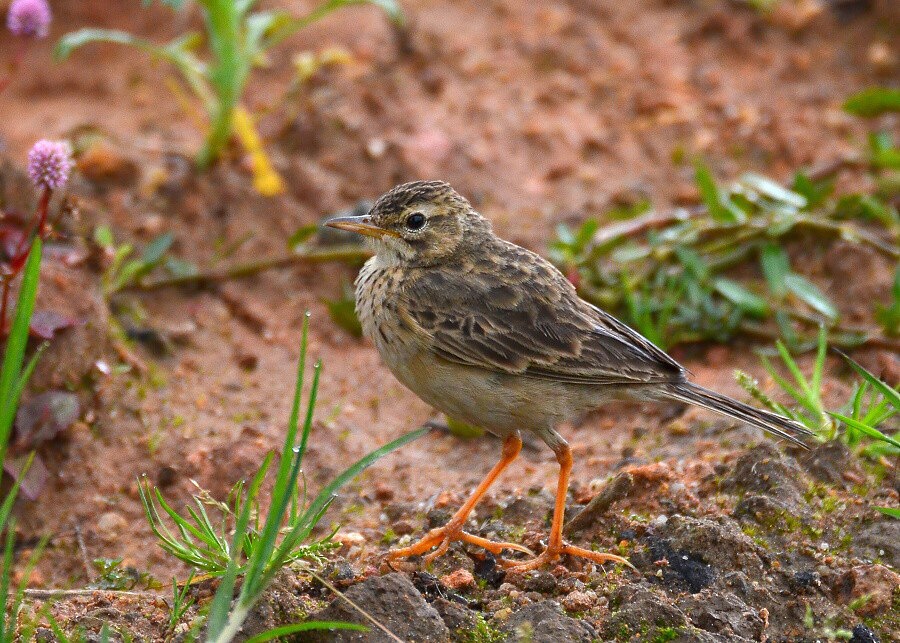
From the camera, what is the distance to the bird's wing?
16.7 feet

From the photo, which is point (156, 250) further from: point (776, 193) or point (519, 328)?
point (776, 193)

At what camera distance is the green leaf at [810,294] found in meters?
6.67

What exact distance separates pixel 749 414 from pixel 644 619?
1306 millimetres

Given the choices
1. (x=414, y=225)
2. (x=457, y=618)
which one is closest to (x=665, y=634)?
(x=457, y=618)

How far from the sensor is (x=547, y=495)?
5.39 m

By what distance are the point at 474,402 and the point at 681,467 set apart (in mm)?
1192

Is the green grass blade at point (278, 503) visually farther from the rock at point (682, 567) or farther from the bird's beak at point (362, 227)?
the bird's beak at point (362, 227)

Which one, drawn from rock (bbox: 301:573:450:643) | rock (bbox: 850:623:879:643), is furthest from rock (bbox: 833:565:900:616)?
rock (bbox: 301:573:450:643)

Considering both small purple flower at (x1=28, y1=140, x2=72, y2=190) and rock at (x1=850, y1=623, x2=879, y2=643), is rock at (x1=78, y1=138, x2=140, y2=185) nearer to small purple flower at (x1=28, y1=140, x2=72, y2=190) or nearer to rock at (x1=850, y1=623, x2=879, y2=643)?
small purple flower at (x1=28, y1=140, x2=72, y2=190)

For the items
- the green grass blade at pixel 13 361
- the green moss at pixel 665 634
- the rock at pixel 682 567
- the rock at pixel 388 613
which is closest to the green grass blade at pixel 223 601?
the rock at pixel 388 613

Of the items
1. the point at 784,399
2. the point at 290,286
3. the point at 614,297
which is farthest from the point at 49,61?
the point at 784,399

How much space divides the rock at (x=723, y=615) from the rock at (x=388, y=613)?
943mm

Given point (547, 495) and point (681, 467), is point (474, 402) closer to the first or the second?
point (547, 495)

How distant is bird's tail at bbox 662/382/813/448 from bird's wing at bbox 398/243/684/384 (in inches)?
6.5
